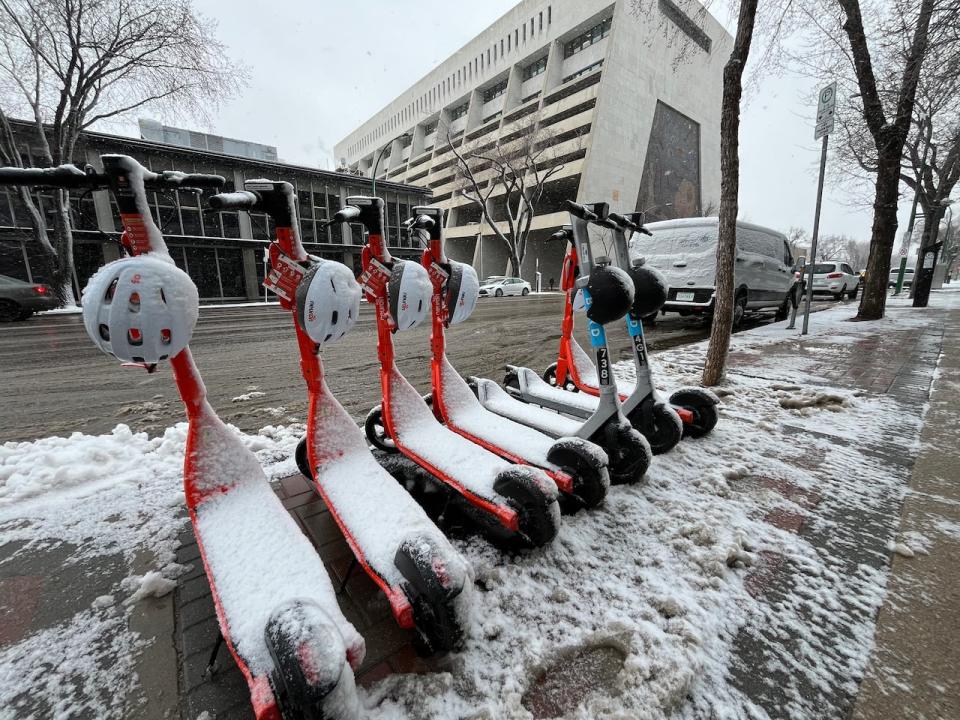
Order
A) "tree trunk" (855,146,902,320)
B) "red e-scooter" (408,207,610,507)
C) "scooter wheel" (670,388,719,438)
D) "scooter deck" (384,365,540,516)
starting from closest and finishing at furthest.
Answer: "scooter deck" (384,365,540,516) < "red e-scooter" (408,207,610,507) < "scooter wheel" (670,388,719,438) < "tree trunk" (855,146,902,320)

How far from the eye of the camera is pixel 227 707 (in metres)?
1.30

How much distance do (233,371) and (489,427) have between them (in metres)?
4.67

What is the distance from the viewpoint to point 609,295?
2287 mm

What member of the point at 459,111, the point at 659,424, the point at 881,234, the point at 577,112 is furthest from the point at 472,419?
the point at 459,111

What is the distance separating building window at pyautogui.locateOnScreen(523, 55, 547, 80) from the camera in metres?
40.8

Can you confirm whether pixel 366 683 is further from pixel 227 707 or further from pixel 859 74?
pixel 859 74

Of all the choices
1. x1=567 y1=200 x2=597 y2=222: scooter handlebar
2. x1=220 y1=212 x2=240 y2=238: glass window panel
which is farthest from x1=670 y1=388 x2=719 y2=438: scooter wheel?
x1=220 y1=212 x2=240 y2=238: glass window panel

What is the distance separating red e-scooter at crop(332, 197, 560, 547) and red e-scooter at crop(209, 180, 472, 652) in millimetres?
295

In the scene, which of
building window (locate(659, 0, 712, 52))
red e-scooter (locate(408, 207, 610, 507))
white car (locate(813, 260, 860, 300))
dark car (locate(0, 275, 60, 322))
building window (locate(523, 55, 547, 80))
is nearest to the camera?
red e-scooter (locate(408, 207, 610, 507))

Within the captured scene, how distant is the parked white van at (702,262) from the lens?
326 inches

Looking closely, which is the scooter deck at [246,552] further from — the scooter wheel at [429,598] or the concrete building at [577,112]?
the concrete building at [577,112]

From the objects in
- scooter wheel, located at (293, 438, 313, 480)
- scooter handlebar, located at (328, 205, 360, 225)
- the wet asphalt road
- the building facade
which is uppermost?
the building facade

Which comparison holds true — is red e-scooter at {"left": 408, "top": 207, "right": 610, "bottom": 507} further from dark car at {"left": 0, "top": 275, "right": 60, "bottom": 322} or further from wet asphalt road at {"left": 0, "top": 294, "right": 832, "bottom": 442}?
dark car at {"left": 0, "top": 275, "right": 60, "bottom": 322}

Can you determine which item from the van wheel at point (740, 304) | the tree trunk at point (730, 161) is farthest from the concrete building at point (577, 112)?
the tree trunk at point (730, 161)
